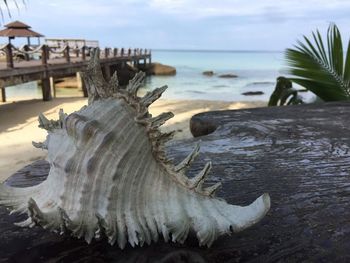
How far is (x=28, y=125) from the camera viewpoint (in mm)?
9352

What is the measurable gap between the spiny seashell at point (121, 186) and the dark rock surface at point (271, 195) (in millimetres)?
A: 77

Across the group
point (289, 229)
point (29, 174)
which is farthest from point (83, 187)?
point (29, 174)

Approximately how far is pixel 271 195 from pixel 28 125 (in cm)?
876

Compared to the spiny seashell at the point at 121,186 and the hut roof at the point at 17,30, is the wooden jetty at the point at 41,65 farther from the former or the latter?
the spiny seashell at the point at 121,186

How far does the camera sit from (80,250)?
974 millimetres

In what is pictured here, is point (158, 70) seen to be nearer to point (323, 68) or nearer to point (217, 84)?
point (217, 84)

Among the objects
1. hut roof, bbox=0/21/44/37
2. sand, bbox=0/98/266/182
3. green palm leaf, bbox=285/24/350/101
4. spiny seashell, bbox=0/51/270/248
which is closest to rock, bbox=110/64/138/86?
hut roof, bbox=0/21/44/37

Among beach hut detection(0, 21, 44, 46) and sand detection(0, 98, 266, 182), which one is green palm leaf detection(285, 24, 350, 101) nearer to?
sand detection(0, 98, 266, 182)

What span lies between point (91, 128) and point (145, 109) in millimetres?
123

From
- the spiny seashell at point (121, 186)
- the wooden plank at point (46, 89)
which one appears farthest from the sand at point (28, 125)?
the spiny seashell at point (121, 186)

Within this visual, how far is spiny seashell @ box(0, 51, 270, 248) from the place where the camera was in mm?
875

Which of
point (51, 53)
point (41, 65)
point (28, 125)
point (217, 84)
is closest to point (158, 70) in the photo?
point (217, 84)

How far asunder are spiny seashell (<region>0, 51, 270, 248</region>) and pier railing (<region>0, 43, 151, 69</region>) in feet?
5.84

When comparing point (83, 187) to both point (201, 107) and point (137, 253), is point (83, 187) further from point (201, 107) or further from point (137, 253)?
point (201, 107)
